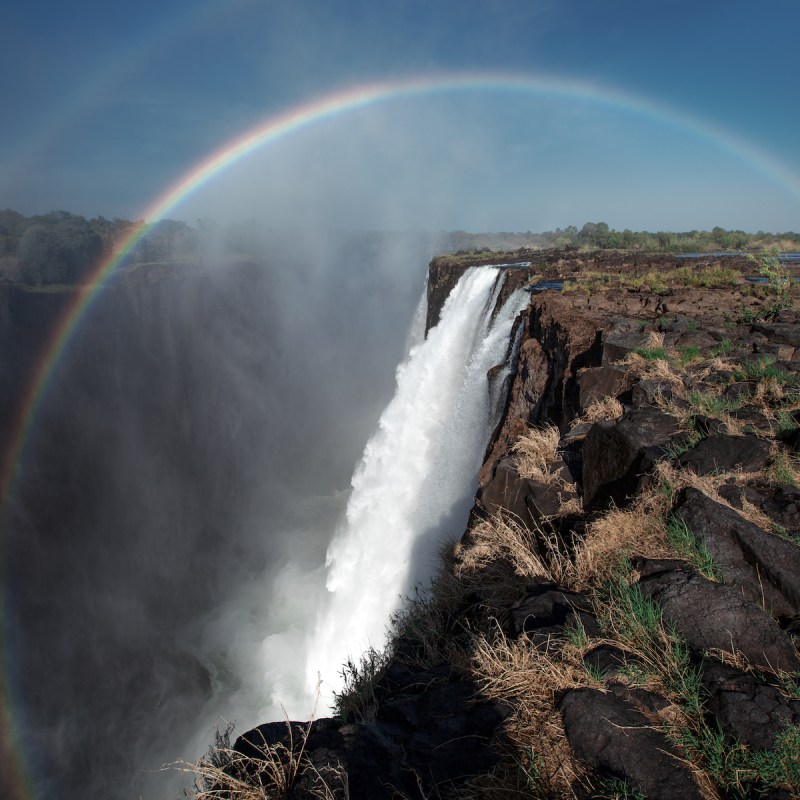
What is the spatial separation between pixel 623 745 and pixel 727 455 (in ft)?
8.36

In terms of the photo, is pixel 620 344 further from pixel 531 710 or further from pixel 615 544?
pixel 531 710

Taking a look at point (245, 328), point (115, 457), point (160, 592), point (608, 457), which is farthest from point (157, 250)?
point (608, 457)

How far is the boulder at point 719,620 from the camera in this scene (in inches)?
89.0

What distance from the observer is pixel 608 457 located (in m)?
4.19

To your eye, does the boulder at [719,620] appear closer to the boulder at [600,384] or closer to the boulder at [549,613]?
the boulder at [549,613]

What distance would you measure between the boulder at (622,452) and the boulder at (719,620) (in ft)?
3.59

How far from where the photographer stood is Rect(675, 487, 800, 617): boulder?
2570mm

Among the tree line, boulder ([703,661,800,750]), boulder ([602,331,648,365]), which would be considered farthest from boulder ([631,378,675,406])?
the tree line

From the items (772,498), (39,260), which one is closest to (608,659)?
(772,498)

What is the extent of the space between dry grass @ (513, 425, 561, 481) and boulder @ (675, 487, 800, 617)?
180 centimetres

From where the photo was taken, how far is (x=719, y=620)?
2428mm

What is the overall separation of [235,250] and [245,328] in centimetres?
2692

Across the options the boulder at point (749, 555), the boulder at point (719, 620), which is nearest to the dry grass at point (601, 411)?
the boulder at point (749, 555)

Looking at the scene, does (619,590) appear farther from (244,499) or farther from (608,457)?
(244,499)
